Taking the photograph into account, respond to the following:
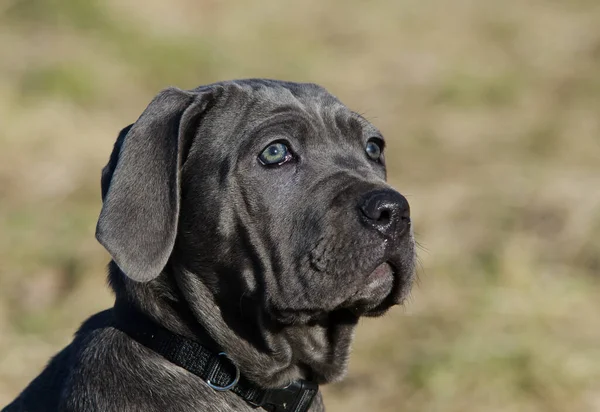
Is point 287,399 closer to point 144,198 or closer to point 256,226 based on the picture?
point 256,226

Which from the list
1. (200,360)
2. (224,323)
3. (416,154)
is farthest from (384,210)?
(416,154)

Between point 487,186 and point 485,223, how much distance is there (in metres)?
1.08

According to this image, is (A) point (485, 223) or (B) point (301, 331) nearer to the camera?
(B) point (301, 331)

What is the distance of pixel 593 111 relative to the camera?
41.1 ft

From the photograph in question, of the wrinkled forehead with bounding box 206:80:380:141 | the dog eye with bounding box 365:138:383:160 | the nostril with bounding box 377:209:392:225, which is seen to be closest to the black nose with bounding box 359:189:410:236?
the nostril with bounding box 377:209:392:225

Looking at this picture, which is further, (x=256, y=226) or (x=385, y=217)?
(x=256, y=226)

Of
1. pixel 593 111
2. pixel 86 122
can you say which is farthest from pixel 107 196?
pixel 593 111

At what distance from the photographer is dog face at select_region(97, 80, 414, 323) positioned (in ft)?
12.9

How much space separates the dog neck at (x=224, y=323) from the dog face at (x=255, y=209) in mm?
50

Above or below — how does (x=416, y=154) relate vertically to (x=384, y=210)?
below

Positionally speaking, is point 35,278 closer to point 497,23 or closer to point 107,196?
point 107,196

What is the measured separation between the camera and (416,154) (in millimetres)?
11883

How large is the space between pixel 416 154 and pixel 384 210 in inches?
317

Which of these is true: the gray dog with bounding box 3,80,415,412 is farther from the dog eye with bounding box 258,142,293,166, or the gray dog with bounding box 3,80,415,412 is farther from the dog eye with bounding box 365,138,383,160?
the dog eye with bounding box 365,138,383,160
